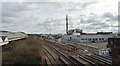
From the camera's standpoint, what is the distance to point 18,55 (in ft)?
16.0

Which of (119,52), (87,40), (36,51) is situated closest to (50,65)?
(36,51)

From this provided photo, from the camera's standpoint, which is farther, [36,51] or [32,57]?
[36,51]

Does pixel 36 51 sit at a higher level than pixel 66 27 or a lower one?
lower

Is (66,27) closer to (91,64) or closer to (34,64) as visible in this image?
(91,64)

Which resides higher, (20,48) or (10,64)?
(20,48)

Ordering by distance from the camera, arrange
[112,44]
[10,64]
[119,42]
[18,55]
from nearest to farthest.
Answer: [10,64]
[18,55]
[119,42]
[112,44]

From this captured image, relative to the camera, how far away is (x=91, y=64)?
12352 millimetres

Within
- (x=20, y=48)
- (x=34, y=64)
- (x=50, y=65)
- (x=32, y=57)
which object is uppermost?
(x=20, y=48)

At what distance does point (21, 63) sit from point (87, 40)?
1715 inches

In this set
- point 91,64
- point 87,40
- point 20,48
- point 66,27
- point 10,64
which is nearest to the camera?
point 10,64

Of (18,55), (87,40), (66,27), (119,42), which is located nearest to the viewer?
(18,55)

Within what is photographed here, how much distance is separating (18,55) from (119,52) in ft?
24.7

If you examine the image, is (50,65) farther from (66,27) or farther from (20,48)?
(66,27)

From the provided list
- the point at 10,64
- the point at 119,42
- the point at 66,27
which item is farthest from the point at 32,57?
the point at 66,27
